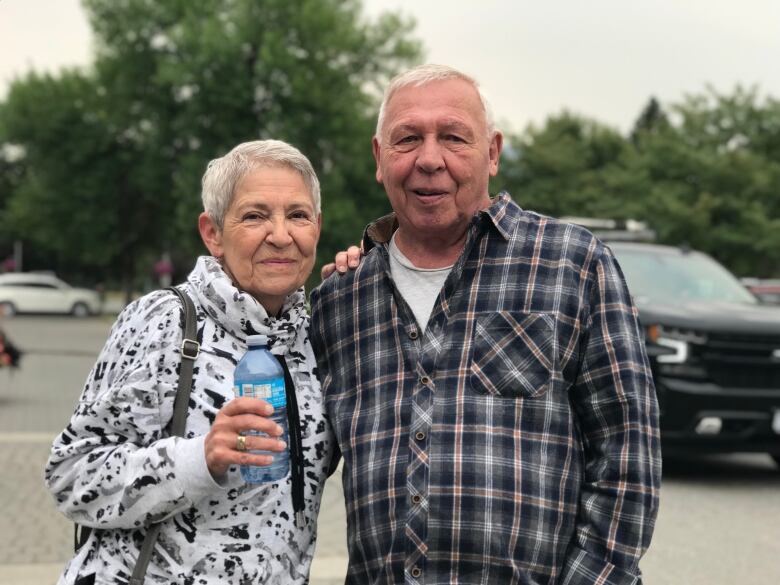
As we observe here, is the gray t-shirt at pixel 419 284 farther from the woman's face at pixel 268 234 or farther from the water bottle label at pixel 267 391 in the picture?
the water bottle label at pixel 267 391

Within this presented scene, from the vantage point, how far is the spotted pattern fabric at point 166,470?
221 centimetres

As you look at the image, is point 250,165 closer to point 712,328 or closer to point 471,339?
point 471,339

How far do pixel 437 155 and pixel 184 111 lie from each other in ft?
107

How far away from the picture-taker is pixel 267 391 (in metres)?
2.20

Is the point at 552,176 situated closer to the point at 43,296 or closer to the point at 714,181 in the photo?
the point at 714,181

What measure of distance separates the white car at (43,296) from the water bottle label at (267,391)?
38961 mm

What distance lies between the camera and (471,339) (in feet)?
7.87

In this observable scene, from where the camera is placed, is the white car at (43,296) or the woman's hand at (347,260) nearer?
the woman's hand at (347,260)

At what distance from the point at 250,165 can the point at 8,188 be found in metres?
64.8

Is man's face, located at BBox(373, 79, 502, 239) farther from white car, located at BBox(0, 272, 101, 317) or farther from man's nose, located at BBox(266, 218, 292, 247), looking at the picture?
white car, located at BBox(0, 272, 101, 317)

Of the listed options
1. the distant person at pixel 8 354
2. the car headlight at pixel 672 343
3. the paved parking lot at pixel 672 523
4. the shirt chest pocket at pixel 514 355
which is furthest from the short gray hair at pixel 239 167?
→ the distant person at pixel 8 354

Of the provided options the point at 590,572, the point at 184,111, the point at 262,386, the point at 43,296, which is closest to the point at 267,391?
the point at 262,386

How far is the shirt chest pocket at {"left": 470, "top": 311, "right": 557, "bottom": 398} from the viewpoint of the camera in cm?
233

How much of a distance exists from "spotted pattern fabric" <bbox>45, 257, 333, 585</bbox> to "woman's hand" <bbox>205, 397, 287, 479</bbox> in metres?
0.09
